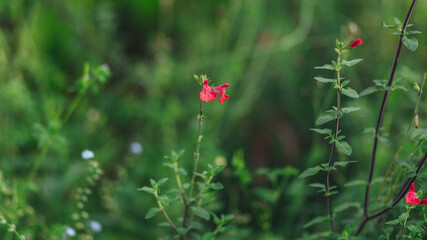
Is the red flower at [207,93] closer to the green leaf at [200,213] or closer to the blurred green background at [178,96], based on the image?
the green leaf at [200,213]

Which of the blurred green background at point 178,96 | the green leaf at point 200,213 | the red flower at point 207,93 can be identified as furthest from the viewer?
the blurred green background at point 178,96

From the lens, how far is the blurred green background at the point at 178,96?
1762 mm

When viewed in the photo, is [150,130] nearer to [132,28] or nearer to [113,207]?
[113,207]

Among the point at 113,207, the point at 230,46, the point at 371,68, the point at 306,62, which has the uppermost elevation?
the point at 230,46

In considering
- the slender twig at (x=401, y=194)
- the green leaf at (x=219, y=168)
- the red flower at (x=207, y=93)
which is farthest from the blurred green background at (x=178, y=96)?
the red flower at (x=207, y=93)

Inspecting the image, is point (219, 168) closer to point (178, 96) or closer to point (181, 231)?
point (181, 231)

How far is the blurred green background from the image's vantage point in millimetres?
1762

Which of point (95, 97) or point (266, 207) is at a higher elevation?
point (95, 97)

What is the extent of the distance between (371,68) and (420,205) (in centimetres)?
136

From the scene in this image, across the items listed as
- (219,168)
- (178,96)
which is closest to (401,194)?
(219,168)

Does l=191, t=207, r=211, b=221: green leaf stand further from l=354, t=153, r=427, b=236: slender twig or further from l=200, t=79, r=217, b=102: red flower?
l=354, t=153, r=427, b=236: slender twig

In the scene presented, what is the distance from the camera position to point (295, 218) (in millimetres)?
1748

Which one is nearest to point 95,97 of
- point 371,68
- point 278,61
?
point 278,61

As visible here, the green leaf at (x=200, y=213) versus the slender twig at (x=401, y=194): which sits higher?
the green leaf at (x=200, y=213)
